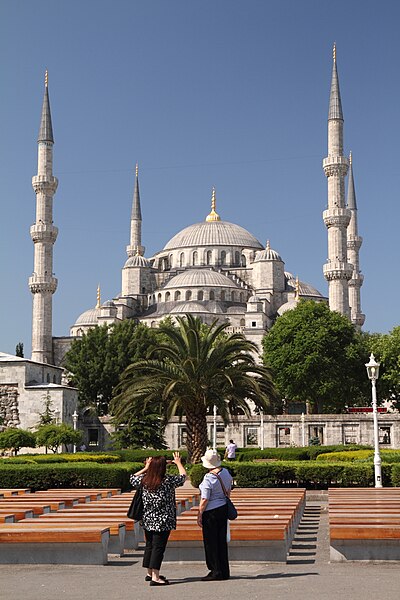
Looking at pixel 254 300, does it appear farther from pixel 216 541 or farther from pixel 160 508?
pixel 216 541

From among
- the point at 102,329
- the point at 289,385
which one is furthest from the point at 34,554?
the point at 102,329

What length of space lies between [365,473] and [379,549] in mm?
10212

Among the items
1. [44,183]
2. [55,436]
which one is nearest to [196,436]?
[55,436]

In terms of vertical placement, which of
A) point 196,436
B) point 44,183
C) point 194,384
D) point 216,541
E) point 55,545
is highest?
point 44,183

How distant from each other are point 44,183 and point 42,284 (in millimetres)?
7198

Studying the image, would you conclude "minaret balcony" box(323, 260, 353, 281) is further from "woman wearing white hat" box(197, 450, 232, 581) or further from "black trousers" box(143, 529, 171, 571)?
"black trousers" box(143, 529, 171, 571)

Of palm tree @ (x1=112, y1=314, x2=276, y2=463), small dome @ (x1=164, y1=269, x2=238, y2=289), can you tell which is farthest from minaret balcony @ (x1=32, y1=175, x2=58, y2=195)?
palm tree @ (x1=112, y1=314, x2=276, y2=463)

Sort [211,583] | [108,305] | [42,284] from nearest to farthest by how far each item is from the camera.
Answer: [211,583], [42,284], [108,305]

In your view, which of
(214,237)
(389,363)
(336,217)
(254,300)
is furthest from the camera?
(214,237)

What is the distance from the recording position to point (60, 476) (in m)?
19.4

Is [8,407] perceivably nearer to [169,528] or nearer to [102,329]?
[102,329]

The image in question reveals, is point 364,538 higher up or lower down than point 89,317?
lower down

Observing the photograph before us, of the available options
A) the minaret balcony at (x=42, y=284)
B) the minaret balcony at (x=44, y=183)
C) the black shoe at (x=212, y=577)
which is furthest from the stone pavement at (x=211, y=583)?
the minaret balcony at (x=44, y=183)

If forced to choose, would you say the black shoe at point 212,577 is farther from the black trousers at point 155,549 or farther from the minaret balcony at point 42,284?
the minaret balcony at point 42,284
